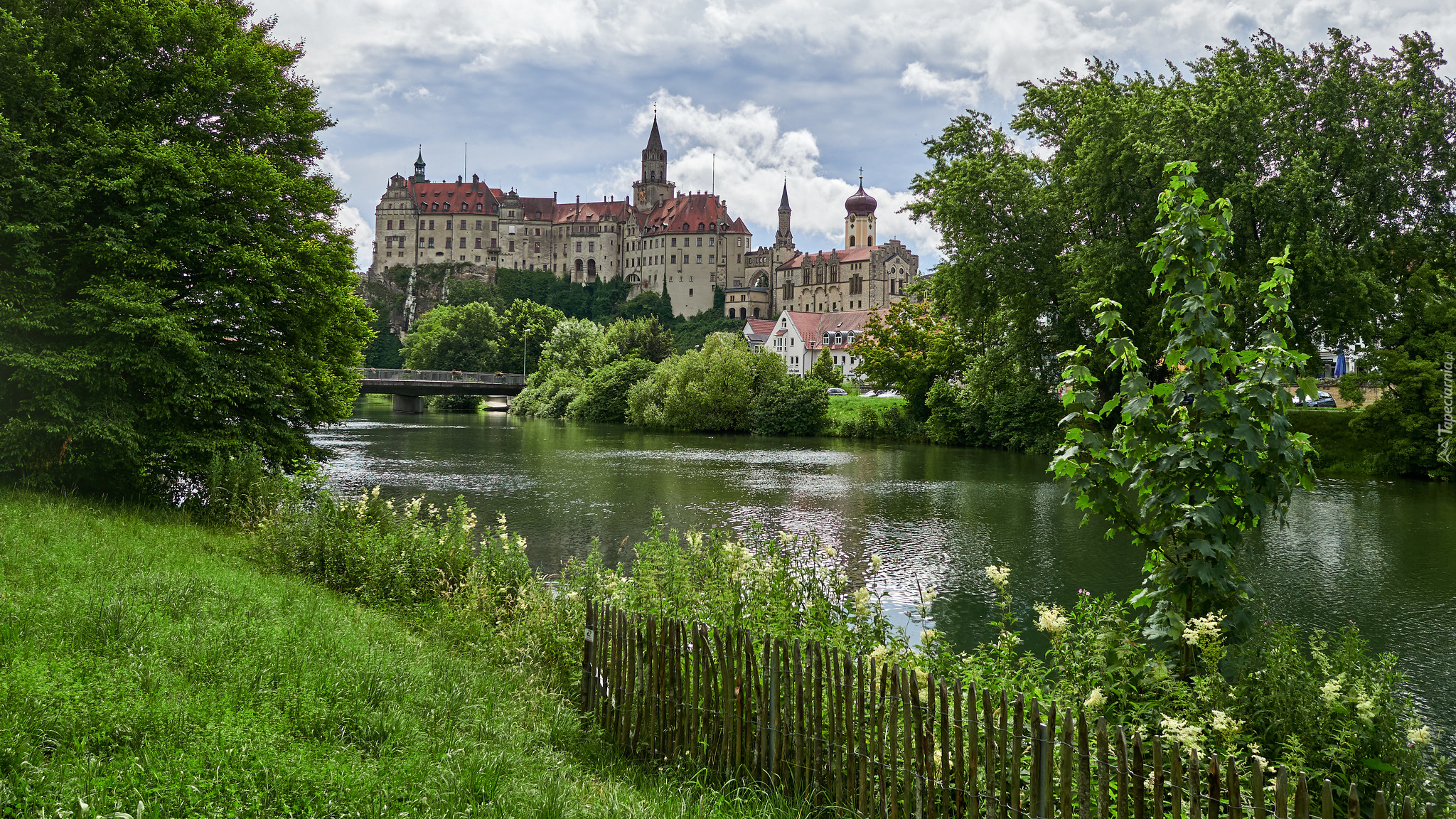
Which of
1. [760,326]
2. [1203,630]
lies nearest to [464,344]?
[760,326]

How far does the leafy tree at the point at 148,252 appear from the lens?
49.3 ft

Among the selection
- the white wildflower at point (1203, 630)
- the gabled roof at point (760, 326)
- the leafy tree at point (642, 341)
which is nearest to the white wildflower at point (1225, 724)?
the white wildflower at point (1203, 630)

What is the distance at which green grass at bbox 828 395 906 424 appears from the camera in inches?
2447

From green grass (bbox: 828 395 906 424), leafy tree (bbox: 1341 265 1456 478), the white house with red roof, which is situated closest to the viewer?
leafy tree (bbox: 1341 265 1456 478)

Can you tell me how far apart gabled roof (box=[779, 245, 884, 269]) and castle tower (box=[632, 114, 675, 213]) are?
25088 millimetres

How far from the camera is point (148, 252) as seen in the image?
15.8 metres

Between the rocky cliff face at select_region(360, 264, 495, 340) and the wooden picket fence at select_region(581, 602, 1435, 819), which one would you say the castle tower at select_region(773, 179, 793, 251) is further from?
the wooden picket fence at select_region(581, 602, 1435, 819)

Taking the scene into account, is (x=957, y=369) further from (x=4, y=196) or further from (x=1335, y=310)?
(x=4, y=196)

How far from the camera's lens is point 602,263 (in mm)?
160875

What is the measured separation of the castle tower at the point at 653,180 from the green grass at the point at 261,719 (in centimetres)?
15946

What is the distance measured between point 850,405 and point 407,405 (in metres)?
53.5

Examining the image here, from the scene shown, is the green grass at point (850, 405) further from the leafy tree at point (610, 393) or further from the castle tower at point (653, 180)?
the castle tower at point (653, 180)

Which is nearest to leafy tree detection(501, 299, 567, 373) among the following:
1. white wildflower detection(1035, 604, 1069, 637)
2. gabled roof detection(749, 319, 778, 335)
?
gabled roof detection(749, 319, 778, 335)

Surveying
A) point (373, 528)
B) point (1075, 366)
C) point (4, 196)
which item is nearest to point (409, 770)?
point (1075, 366)
